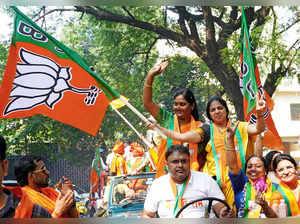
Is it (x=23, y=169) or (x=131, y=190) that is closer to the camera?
(x=23, y=169)

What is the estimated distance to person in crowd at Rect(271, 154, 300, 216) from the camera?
262cm

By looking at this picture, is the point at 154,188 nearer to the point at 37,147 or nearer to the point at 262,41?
the point at 37,147

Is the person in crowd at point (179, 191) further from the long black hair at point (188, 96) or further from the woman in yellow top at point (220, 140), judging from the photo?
the long black hair at point (188, 96)

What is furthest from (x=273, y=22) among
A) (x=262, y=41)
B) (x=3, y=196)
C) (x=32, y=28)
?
(x=3, y=196)

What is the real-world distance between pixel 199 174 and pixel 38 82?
1.30 m

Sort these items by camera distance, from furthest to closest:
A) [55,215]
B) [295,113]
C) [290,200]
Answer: [295,113]
[290,200]
[55,215]

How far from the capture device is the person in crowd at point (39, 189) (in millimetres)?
→ 2172

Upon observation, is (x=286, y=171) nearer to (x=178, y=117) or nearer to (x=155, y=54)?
(x=178, y=117)

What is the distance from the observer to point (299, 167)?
3.04 m

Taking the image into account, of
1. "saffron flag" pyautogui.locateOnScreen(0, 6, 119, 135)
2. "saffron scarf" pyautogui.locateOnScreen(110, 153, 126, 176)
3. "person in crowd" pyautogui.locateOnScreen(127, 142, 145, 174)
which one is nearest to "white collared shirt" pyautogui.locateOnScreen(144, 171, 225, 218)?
Result: "saffron flag" pyautogui.locateOnScreen(0, 6, 119, 135)

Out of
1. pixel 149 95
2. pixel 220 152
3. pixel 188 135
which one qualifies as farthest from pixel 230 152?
pixel 149 95

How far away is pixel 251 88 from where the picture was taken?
3.32 m

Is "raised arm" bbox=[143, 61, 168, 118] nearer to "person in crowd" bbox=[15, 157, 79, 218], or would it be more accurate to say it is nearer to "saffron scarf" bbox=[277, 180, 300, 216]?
"person in crowd" bbox=[15, 157, 79, 218]

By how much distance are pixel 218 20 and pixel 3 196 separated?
8.18 ft
